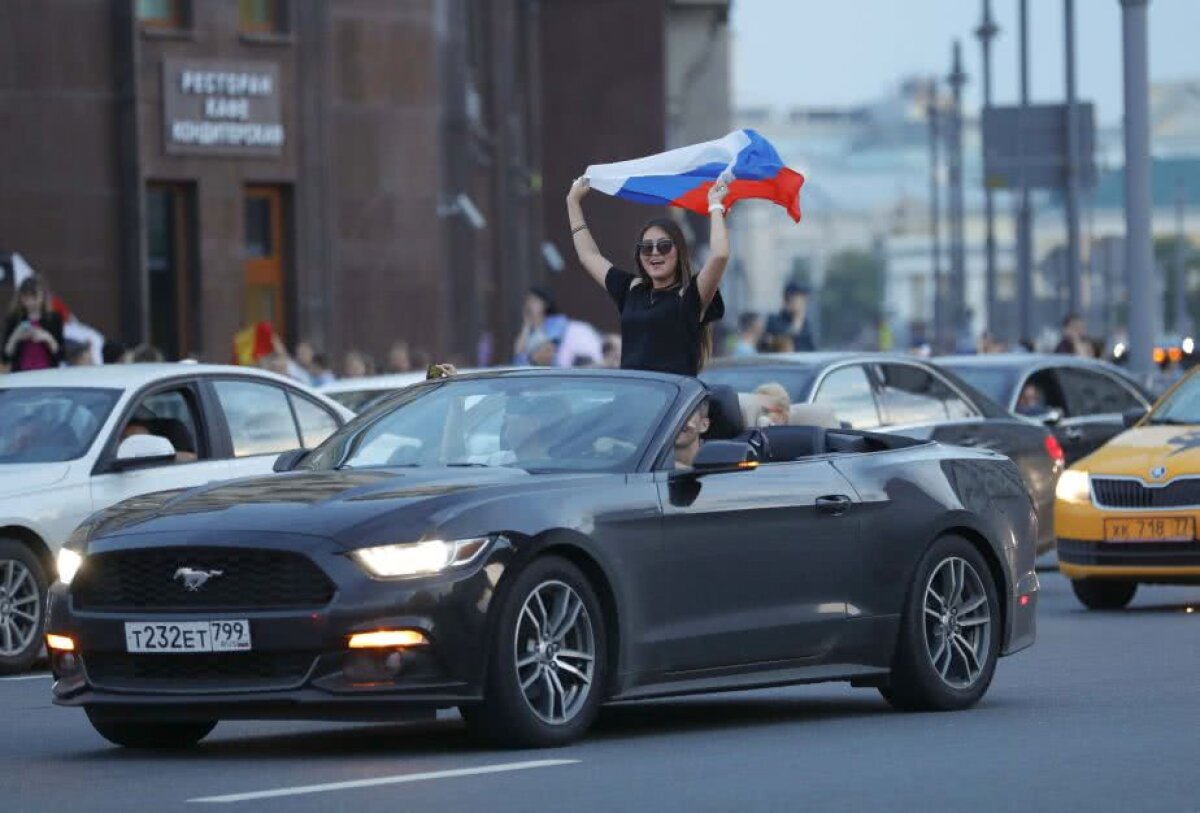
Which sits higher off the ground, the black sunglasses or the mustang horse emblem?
the black sunglasses

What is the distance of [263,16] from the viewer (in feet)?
122

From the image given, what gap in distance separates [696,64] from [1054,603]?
87871 mm

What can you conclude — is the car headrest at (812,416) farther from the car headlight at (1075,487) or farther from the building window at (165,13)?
the building window at (165,13)

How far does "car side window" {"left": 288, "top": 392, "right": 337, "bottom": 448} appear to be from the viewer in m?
17.4

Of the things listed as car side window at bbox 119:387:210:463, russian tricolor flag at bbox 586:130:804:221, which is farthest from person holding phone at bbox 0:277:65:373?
russian tricolor flag at bbox 586:130:804:221

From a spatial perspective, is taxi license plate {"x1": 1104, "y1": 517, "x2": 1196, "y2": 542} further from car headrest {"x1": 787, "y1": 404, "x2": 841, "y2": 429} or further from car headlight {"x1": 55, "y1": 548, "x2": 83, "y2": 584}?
car headlight {"x1": 55, "y1": 548, "x2": 83, "y2": 584}

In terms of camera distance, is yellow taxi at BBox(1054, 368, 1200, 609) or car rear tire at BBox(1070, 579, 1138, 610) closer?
yellow taxi at BBox(1054, 368, 1200, 609)

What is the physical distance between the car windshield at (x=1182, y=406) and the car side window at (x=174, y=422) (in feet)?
20.3

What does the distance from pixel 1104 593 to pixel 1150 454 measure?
989 mm

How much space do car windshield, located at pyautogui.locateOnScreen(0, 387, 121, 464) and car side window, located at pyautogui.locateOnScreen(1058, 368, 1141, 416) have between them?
10.2 m

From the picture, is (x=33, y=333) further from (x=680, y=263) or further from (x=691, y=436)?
(x=691, y=436)

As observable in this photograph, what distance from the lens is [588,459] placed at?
11.4 m

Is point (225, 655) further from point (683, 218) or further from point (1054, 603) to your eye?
→ point (683, 218)

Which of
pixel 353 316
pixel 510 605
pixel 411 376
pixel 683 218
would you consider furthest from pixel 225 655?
pixel 683 218
